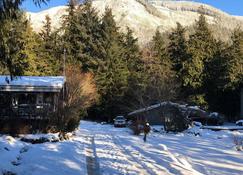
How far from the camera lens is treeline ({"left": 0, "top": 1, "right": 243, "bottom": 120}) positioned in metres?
64.8

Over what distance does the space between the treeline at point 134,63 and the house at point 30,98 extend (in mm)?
23449

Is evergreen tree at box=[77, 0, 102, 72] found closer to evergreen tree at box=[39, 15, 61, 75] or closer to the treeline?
the treeline

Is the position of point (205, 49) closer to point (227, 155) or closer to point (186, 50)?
point (186, 50)

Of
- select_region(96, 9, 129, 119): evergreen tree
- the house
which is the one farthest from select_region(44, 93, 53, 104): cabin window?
select_region(96, 9, 129, 119): evergreen tree

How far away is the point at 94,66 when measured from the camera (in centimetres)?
6869

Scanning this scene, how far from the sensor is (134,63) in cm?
7156

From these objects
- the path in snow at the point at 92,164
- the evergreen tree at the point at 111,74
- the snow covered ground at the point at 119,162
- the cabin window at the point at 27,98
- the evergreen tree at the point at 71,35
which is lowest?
the path in snow at the point at 92,164

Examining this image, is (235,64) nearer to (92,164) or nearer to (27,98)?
(27,98)

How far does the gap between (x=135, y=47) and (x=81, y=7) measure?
10.8 m

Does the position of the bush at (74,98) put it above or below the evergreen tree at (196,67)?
below

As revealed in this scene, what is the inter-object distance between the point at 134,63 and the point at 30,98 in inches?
1316

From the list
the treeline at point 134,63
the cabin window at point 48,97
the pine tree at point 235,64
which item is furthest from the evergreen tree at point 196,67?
the cabin window at point 48,97

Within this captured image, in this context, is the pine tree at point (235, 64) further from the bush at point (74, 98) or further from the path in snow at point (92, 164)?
the path in snow at point (92, 164)

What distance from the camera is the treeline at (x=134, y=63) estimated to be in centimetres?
6481
